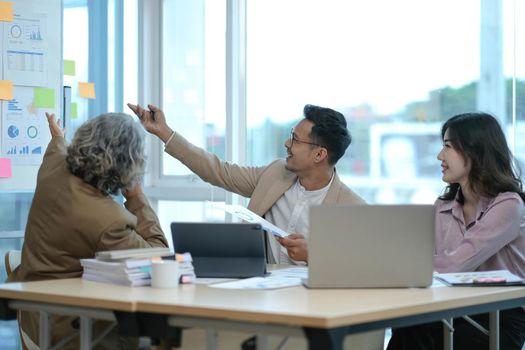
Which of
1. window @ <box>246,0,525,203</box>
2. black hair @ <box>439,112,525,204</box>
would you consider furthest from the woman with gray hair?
window @ <box>246,0,525,203</box>

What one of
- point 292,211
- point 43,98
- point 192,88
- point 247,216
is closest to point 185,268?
point 247,216

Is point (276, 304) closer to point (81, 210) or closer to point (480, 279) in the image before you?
point (480, 279)

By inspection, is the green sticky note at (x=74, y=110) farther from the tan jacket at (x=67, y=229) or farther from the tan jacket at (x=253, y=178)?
the tan jacket at (x=67, y=229)

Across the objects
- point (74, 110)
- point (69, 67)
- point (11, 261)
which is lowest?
point (11, 261)

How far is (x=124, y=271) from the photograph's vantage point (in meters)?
2.58

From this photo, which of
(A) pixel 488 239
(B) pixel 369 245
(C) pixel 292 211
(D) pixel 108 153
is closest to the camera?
(B) pixel 369 245

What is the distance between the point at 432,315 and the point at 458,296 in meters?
0.13

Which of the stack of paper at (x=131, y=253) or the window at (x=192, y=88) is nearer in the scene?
the stack of paper at (x=131, y=253)

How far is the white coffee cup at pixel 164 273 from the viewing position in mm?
2523

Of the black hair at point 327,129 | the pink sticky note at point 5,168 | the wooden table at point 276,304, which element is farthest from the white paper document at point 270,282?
the pink sticky note at point 5,168

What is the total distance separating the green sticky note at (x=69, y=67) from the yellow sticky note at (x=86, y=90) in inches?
3.2

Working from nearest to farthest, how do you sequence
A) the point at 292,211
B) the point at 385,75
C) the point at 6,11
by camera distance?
1. the point at 292,211
2. the point at 6,11
3. the point at 385,75

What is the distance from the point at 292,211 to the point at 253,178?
28 cm

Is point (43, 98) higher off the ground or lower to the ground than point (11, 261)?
higher
